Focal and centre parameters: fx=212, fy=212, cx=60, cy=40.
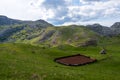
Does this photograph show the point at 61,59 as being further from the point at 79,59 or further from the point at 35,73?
the point at 35,73

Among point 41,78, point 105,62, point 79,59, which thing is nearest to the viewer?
point 41,78

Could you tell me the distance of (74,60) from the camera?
72.6 metres

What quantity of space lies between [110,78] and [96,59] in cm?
2442

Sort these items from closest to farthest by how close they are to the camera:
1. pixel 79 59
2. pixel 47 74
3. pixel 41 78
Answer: pixel 41 78
pixel 47 74
pixel 79 59

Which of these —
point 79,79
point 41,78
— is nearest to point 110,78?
point 79,79

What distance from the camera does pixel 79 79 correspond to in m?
43.4

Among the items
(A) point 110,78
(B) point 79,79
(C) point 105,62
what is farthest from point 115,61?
(B) point 79,79

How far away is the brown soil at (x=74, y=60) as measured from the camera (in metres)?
68.0

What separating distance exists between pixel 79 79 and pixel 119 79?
1117 cm

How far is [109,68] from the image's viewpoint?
2493 inches

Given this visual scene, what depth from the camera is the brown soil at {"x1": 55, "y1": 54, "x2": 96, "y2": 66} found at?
68000mm

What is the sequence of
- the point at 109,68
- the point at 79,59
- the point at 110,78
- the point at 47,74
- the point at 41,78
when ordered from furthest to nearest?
the point at 79,59 → the point at 109,68 → the point at 110,78 → the point at 47,74 → the point at 41,78

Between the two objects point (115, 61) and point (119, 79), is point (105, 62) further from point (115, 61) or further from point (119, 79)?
point (119, 79)

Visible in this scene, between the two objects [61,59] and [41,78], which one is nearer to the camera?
[41,78]
